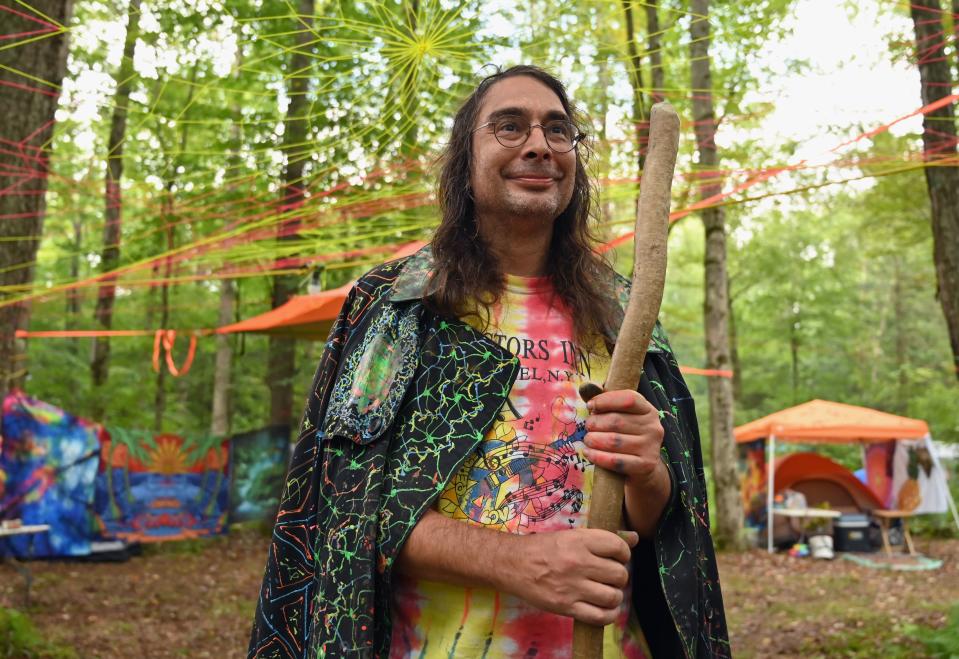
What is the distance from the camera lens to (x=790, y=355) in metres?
25.5

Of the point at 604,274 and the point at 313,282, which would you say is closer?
the point at 604,274

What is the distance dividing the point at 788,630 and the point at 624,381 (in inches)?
247

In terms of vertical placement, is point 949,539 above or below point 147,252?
below

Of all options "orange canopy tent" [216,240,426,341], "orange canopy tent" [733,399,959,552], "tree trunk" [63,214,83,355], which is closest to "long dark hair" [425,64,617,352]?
"orange canopy tent" [216,240,426,341]

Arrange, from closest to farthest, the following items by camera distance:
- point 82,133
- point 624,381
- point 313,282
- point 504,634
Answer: point 624,381, point 504,634, point 313,282, point 82,133

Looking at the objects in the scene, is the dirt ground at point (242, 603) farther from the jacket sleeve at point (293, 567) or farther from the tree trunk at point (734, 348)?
the tree trunk at point (734, 348)

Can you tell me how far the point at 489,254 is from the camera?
1.84 meters

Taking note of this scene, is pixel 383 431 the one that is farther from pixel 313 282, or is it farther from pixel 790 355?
pixel 790 355

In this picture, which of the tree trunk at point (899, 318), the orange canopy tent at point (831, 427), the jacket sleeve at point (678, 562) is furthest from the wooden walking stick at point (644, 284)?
the tree trunk at point (899, 318)

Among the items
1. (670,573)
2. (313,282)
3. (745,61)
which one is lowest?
(670,573)

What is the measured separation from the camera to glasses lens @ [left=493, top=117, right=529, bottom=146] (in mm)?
1775

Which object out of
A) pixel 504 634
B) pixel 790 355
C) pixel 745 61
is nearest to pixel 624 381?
pixel 504 634

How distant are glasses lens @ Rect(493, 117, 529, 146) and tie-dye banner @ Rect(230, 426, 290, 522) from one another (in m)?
10.7

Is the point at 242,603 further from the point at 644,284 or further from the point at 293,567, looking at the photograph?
the point at 644,284
